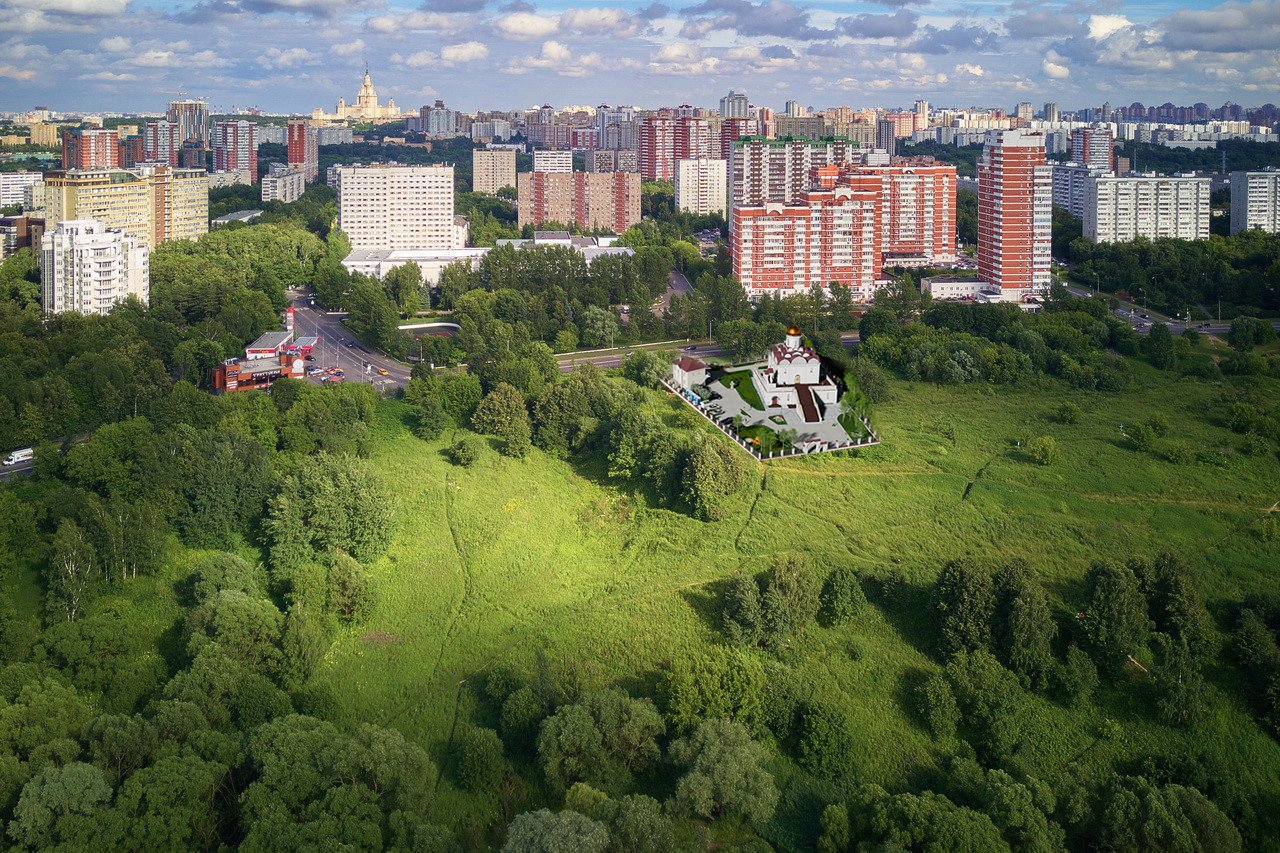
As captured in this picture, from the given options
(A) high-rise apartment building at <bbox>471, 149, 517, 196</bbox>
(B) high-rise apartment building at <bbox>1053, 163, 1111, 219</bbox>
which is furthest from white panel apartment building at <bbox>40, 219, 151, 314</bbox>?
(A) high-rise apartment building at <bbox>471, 149, 517, 196</bbox>

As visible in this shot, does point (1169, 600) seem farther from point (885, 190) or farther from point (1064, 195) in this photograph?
point (1064, 195)

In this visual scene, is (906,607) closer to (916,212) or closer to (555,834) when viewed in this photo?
(555,834)

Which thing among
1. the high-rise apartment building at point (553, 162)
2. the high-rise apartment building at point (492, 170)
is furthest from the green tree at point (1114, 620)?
the high-rise apartment building at point (492, 170)

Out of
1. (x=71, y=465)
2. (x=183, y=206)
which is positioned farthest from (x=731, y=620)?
(x=183, y=206)

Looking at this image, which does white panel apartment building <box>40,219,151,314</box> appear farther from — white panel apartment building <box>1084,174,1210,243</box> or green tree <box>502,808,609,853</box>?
white panel apartment building <box>1084,174,1210,243</box>

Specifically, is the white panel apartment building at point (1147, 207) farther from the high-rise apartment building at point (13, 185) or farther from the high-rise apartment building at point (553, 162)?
the high-rise apartment building at point (13, 185)

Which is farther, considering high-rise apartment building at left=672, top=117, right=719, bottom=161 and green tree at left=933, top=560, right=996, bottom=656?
high-rise apartment building at left=672, top=117, right=719, bottom=161

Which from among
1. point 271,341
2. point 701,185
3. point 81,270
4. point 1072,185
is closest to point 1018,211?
point 1072,185
